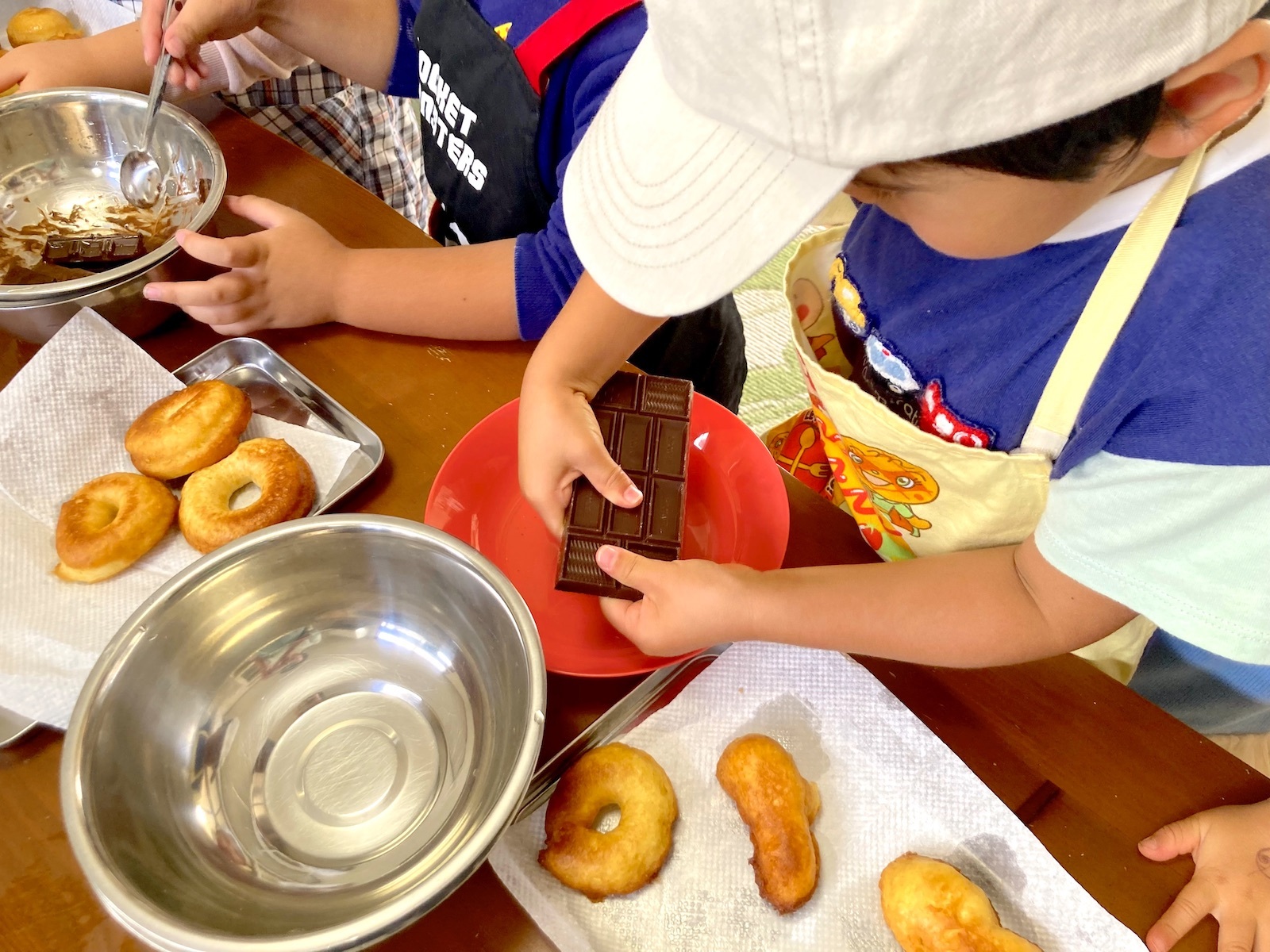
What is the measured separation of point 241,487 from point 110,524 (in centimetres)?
12

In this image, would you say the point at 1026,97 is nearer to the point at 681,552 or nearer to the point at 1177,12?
the point at 1177,12

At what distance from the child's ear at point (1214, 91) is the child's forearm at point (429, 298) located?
65 cm

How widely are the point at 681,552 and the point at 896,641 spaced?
8.5 inches

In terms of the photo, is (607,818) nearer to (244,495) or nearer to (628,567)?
(628,567)

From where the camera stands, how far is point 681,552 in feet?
2.60

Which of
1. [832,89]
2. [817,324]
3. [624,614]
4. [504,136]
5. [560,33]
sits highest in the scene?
[832,89]

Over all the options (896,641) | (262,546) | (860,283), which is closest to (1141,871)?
(896,641)

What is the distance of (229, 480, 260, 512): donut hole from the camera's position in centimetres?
82

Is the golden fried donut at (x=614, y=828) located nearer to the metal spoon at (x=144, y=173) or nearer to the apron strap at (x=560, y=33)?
the apron strap at (x=560, y=33)

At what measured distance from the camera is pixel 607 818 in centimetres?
67

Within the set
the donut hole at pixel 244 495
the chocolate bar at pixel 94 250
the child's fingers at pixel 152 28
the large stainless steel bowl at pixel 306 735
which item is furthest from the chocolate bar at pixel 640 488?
the child's fingers at pixel 152 28

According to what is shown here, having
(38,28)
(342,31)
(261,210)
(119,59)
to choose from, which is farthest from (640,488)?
(38,28)

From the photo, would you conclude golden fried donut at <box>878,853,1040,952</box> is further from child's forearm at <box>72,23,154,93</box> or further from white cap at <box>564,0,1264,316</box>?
child's forearm at <box>72,23,154,93</box>

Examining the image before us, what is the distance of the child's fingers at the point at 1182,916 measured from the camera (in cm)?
60
